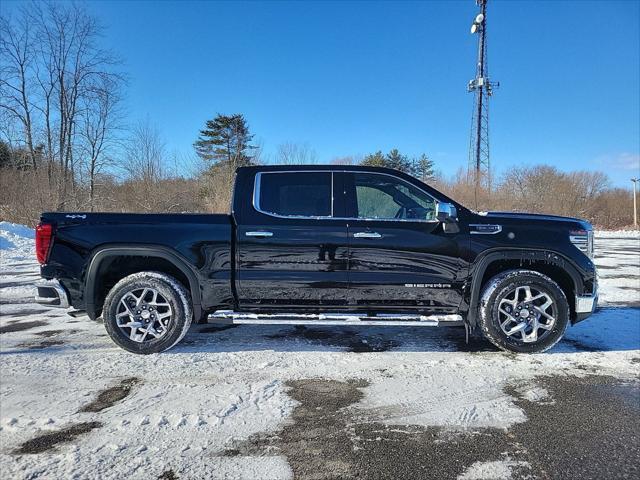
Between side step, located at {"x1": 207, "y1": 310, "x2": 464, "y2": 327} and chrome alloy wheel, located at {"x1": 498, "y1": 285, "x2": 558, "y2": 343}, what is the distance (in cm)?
47

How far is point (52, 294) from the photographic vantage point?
4.11m

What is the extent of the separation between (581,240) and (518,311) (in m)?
0.98

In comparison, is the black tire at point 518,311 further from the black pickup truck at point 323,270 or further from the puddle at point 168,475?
the puddle at point 168,475

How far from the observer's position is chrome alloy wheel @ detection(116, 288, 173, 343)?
13.6 feet

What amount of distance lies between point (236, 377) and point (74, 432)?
1267 mm

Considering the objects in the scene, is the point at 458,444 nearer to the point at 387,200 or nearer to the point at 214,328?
the point at 387,200

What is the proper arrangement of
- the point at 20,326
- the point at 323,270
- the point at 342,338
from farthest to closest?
the point at 20,326
the point at 342,338
the point at 323,270

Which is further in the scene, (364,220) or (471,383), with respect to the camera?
(364,220)

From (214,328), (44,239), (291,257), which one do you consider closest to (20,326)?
(44,239)

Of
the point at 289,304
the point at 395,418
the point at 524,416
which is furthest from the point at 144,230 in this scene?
the point at 524,416

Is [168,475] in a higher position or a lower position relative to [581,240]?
lower

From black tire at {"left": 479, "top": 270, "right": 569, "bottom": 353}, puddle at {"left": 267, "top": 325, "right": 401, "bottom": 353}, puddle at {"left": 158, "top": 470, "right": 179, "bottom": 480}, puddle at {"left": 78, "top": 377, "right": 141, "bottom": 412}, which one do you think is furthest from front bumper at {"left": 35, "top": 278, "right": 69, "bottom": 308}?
black tire at {"left": 479, "top": 270, "right": 569, "bottom": 353}

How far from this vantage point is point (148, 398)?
317cm

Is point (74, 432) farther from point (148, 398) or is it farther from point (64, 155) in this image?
point (64, 155)
